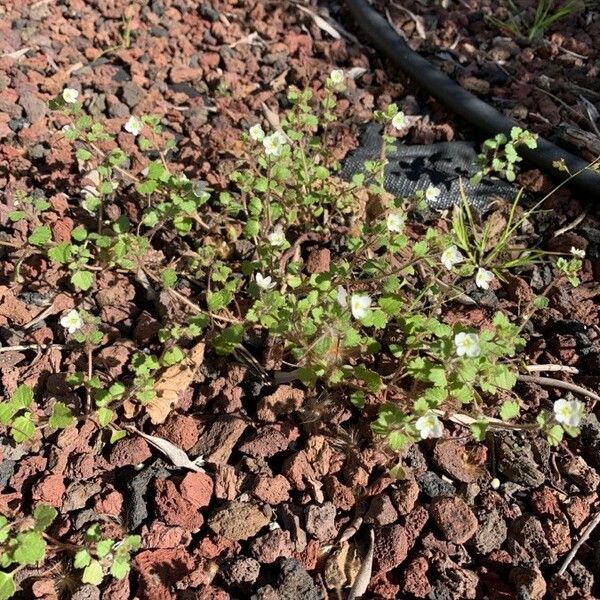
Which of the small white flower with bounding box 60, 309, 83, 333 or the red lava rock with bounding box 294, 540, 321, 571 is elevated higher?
the small white flower with bounding box 60, 309, 83, 333

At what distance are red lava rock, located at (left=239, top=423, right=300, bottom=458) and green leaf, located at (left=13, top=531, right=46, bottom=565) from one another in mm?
680

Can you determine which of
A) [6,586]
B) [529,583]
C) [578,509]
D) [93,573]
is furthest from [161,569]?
[578,509]

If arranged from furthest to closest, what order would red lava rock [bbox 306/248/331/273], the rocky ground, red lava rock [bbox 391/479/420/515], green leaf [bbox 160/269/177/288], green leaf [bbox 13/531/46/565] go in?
red lava rock [bbox 306/248/331/273] < green leaf [bbox 160/269/177/288] < red lava rock [bbox 391/479/420/515] < the rocky ground < green leaf [bbox 13/531/46/565]

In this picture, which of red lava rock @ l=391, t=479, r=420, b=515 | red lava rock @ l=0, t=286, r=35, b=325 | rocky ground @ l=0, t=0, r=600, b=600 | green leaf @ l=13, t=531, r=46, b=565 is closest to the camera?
green leaf @ l=13, t=531, r=46, b=565

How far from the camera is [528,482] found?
7.26 ft

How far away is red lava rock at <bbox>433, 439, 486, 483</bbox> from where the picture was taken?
2.23 meters

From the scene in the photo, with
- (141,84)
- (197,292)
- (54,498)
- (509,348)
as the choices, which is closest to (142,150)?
(141,84)

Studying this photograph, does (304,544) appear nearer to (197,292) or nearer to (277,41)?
(197,292)

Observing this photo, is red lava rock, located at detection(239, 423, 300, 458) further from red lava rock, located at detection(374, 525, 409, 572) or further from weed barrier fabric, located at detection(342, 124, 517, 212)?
weed barrier fabric, located at detection(342, 124, 517, 212)

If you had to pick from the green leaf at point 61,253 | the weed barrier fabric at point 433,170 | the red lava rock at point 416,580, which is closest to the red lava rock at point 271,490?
the red lava rock at point 416,580

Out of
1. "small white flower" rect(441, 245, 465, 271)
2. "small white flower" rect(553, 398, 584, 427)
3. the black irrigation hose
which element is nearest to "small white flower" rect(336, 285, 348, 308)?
"small white flower" rect(441, 245, 465, 271)

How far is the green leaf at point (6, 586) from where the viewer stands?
5.98 ft

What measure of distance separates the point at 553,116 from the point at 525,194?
600 mm

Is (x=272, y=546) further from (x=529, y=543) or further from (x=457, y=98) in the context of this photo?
(x=457, y=98)
